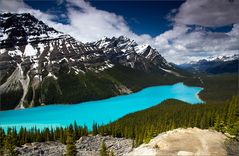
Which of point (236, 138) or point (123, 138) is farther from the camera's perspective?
point (123, 138)

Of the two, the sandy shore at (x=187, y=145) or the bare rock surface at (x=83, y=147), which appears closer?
the sandy shore at (x=187, y=145)

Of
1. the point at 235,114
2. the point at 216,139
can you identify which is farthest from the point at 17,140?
the point at 235,114

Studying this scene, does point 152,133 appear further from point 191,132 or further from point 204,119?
point 204,119

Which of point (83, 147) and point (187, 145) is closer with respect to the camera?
point (187, 145)

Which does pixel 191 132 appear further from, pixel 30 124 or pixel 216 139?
pixel 30 124

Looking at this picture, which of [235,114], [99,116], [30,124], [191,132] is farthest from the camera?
[99,116]

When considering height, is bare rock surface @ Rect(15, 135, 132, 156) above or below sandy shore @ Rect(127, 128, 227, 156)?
below

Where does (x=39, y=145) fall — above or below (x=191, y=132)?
below

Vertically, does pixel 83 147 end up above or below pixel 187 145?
below

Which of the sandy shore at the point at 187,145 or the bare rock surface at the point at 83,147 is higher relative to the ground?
the sandy shore at the point at 187,145

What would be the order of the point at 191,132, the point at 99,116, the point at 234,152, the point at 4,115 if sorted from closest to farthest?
1. the point at 234,152
2. the point at 191,132
3. the point at 99,116
4. the point at 4,115

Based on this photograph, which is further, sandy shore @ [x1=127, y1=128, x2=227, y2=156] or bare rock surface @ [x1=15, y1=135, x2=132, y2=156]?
bare rock surface @ [x1=15, y1=135, x2=132, y2=156]
